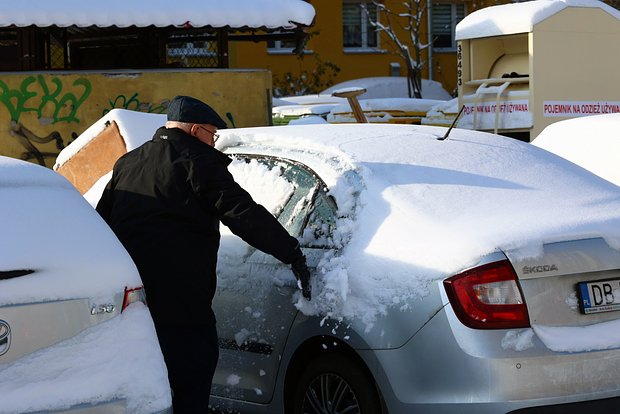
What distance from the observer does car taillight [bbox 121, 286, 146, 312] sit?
4.08 m

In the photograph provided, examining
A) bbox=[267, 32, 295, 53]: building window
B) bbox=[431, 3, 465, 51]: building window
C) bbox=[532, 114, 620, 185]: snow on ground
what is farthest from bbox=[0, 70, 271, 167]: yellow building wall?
bbox=[431, 3, 465, 51]: building window

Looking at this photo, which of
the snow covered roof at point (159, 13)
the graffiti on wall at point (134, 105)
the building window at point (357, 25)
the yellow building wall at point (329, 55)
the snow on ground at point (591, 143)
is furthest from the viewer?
the building window at point (357, 25)

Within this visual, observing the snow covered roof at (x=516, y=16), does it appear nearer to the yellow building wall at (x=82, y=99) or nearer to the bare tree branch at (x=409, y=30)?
the yellow building wall at (x=82, y=99)

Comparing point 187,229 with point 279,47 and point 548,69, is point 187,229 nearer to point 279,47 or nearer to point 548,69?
point 548,69

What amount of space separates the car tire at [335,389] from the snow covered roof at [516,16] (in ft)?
36.0

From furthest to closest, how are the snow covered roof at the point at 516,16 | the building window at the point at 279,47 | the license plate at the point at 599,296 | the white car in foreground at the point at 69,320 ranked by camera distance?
the building window at the point at 279,47 < the snow covered roof at the point at 516,16 < the license plate at the point at 599,296 < the white car in foreground at the point at 69,320

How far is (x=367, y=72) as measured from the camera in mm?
34812

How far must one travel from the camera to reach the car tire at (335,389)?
4738 mm

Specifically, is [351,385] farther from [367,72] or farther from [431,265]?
[367,72]

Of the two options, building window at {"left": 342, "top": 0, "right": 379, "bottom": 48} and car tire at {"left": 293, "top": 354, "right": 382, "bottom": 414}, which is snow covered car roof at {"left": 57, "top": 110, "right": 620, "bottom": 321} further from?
building window at {"left": 342, "top": 0, "right": 379, "bottom": 48}

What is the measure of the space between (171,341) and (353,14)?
30.8 meters

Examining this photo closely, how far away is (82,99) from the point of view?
14.5m

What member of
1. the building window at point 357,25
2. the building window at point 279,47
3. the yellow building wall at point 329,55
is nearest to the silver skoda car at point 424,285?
the yellow building wall at point 329,55

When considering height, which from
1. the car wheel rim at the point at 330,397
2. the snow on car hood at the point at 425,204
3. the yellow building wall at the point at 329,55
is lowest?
the car wheel rim at the point at 330,397
